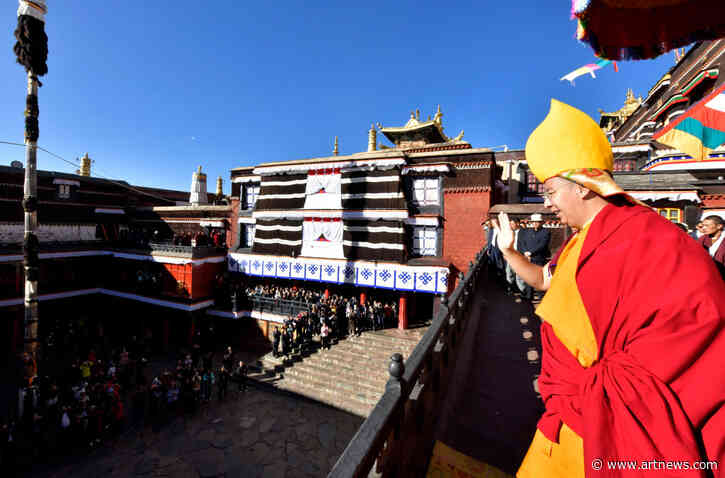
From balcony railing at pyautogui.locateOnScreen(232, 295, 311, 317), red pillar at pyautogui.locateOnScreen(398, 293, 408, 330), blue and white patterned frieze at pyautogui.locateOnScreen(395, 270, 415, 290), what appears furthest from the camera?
balcony railing at pyautogui.locateOnScreen(232, 295, 311, 317)

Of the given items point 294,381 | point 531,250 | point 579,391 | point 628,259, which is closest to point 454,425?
point 579,391

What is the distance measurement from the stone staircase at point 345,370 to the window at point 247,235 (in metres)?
8.58

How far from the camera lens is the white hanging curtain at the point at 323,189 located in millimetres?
17359

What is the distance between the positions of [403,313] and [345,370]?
453 cm

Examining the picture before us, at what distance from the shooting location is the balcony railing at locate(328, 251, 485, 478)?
1773 millimetres

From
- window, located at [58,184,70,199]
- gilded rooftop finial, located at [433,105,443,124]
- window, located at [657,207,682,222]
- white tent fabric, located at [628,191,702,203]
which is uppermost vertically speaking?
gilded rooftop finial, located at [433,105,443,124]

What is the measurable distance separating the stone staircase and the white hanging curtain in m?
7.56

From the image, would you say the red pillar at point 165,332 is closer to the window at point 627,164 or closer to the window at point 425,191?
the window at point 425,191

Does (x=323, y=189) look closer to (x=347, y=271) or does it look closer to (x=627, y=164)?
(x=347, y=271)

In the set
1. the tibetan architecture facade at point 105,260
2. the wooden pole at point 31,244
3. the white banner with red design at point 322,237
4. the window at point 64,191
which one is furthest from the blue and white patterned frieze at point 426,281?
the window at point 64,191

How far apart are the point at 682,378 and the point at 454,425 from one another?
275 centimetres

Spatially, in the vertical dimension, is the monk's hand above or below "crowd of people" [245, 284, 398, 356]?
above

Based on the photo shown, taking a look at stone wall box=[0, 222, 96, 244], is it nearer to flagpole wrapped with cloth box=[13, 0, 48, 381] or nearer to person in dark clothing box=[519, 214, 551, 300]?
flagpole wrapped with cloth box=[13, 0, 48, 381]

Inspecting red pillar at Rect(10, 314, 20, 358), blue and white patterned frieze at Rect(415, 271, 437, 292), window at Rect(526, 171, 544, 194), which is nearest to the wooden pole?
red pillar at Rect(10, 314, 20, 358)
